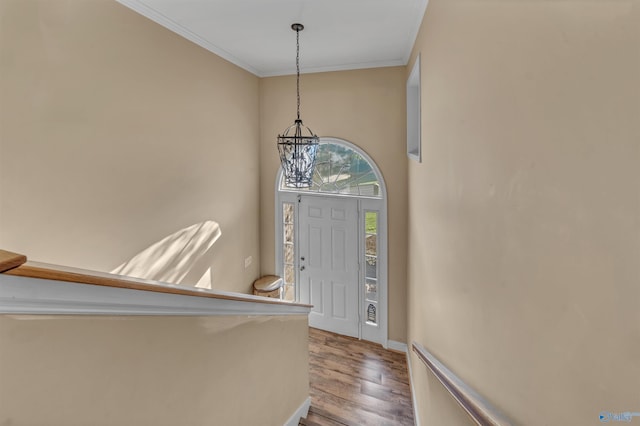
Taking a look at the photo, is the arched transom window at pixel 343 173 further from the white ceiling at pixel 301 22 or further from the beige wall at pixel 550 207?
the beige wall at pixel 550 207

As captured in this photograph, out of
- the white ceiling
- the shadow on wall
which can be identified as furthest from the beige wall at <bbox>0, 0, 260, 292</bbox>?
the white ceiling

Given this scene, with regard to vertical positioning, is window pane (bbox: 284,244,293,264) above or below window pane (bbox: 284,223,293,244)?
→ below

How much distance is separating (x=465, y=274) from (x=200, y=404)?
1162 millimetres

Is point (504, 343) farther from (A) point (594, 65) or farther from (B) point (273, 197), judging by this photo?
(B) point (273, 197)

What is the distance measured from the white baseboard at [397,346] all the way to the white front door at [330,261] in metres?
0.45

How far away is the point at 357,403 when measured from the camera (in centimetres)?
289

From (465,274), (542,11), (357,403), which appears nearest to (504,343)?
(465,274)

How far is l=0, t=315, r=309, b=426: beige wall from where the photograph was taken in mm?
591

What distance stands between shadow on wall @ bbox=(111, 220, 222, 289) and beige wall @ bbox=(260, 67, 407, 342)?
1.75 metres

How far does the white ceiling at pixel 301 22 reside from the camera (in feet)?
7.93

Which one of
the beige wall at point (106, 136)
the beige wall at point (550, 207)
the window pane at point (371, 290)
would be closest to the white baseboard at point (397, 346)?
the window pane at point (371, 290)

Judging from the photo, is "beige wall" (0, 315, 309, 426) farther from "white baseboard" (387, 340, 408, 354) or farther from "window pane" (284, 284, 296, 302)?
"window pane" (284, 284, 296, 302)

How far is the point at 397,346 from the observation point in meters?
3.94

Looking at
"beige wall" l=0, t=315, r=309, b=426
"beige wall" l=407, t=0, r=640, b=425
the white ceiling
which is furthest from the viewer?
the white ceiling
